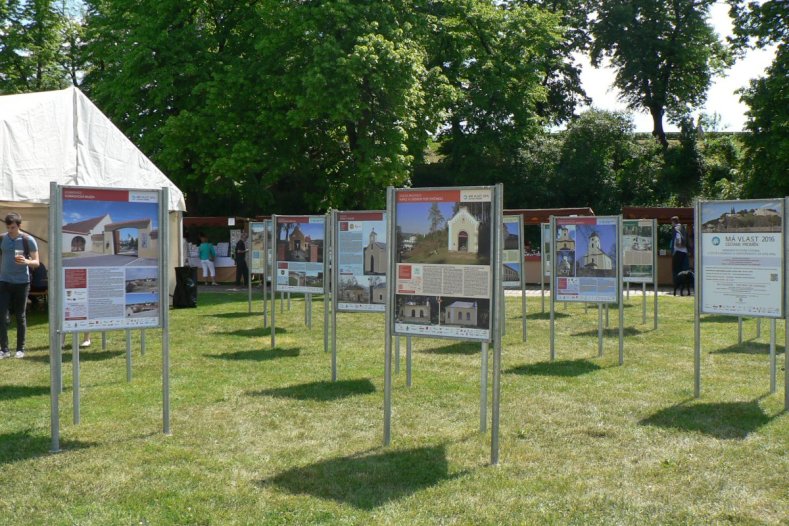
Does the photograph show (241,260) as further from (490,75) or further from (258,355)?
(258,355)

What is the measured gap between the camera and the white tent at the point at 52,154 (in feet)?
51.3

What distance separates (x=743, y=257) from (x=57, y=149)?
13.3 m

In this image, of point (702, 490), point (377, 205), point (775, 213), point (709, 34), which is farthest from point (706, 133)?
point (702, 490)

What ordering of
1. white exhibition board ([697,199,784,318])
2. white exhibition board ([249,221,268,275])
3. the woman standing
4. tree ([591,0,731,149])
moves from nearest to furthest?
white exhibition board ([697,199,784,318]), white exhibition board ([249,221,268,275]), the woman standing, tree ([591,0,731,149])

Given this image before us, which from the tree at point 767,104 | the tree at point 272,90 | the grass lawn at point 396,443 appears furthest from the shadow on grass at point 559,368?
the tree at point 767,104

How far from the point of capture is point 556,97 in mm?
47250

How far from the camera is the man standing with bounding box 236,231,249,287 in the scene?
92.4 ft

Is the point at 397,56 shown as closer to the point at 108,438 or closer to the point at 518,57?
the point at 518,57

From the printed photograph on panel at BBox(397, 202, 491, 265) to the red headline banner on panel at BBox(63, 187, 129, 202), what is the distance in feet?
8.17

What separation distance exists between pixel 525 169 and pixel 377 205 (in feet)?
45.8

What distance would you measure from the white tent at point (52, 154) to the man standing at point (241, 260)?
30.9 feet

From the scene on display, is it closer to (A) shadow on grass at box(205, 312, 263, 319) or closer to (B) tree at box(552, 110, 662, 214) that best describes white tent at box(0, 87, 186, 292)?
(A) shadow on grass at box(205, 312, 263, 319)

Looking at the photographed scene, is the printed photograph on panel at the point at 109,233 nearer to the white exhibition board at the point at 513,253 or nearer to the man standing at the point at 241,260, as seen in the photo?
the white exhibition board at the point at 513,253

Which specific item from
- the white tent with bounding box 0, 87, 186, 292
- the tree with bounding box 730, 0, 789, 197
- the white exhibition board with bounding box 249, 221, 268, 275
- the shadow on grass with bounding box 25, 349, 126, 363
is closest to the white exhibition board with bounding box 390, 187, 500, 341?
the shadow on grass with bounding box 25, 349, 126, 363
